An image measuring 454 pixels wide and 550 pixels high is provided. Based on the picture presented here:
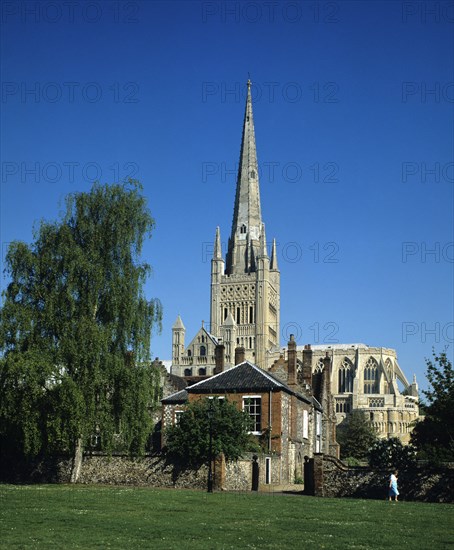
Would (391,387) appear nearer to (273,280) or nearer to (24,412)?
(273,280)

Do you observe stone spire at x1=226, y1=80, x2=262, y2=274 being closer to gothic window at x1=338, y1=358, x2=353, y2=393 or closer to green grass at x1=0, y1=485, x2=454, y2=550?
gothic window at x1=338, y1=358, x2=353, y2=393

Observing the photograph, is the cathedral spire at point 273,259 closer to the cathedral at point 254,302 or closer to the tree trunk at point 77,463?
the cathedral at point 254,302

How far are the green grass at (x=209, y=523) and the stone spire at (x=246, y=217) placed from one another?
11915 cm

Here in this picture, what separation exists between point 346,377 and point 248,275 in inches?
1307

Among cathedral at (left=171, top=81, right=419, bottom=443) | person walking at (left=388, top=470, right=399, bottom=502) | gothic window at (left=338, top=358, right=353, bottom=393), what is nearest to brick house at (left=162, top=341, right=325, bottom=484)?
person walking at (left=388, top=470, right=399, bottom=502)

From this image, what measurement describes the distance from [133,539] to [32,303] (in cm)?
2258

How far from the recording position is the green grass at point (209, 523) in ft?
53.3

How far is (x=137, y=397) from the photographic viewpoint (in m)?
36.4

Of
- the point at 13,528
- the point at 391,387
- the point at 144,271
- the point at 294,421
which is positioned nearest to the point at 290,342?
the point at 294,421

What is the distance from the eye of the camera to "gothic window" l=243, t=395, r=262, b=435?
43406 mm

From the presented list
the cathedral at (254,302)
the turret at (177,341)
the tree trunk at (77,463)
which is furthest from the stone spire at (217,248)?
the tree trunk at (77,463)

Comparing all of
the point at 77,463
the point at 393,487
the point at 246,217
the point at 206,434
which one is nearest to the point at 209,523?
the point at 393,487

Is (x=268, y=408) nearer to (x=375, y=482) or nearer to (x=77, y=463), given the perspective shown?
(x=375, y=482)

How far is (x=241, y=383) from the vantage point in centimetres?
4438
